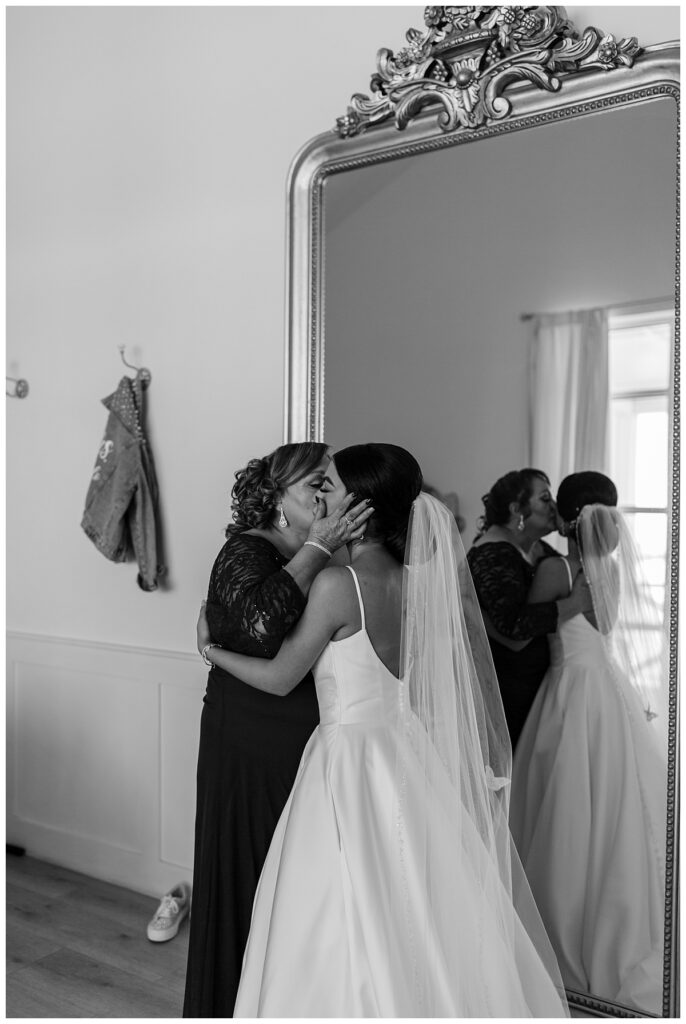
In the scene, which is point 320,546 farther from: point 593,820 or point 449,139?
point 449,139

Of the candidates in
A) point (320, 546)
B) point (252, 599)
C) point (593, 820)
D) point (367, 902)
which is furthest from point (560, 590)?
point (367, 902)

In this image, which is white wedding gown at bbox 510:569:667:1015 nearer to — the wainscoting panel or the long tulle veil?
the long tulle veil

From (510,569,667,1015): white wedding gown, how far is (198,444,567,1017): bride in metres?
0.29

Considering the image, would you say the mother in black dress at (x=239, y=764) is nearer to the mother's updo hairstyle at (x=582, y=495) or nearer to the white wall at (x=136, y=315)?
the mother's updo hairstyle at (x=582, y=495)

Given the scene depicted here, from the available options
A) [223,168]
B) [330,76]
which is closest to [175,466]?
[223,168]

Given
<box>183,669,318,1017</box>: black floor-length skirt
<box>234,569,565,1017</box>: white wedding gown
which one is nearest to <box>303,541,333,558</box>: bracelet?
<box>234,569,565,1017</box>: white wedding gown

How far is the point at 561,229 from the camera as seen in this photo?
2.15 m

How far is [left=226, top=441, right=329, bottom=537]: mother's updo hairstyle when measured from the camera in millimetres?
2096

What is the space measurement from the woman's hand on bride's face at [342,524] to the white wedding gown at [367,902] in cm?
16

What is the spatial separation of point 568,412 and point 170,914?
5.93 feet

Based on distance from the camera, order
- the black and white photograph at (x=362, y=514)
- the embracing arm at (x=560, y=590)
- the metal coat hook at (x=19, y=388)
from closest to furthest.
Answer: the black and white photograph at (x=362, y=514) < the embracing arm at (x=560, y=590) < the metal coat hook at (x=19, y=388)

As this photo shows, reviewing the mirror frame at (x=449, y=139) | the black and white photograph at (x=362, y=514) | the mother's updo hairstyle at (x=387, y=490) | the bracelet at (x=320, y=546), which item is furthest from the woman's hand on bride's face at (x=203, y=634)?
the mirror frame at (x=449, y=139)

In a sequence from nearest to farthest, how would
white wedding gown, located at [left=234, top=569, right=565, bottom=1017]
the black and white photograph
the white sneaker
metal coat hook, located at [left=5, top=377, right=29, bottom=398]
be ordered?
white wedding gown, located at [left=234, top=569, right=565, bottom=1017] → the black and white photograph → the white sneaker → metal coat hook, located at [left=5, top=377, right=29, bottom=398]

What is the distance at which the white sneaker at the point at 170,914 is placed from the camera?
2598 mm
